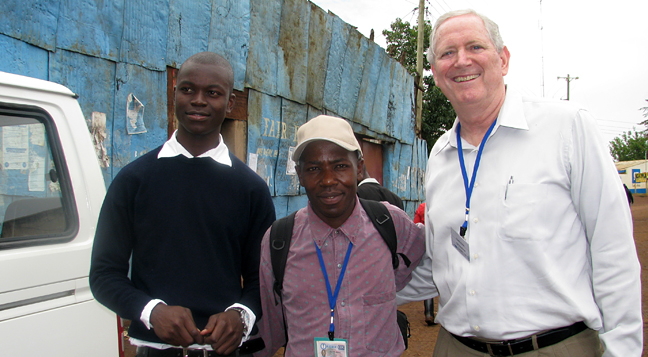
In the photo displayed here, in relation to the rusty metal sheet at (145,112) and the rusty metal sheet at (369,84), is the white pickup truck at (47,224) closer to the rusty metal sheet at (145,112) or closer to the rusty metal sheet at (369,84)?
the rusty metal sheet at (145,112)

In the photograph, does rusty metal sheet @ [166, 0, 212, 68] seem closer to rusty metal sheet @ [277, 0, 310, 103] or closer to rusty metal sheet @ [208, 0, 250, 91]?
rusty metal sheet @ [208, 0, 250, 91]

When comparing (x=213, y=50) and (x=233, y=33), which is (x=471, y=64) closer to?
(x=213, y=50)

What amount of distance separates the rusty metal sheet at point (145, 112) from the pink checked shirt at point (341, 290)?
2487mm

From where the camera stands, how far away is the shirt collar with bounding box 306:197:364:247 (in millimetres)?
1821

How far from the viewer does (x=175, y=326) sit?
149cm

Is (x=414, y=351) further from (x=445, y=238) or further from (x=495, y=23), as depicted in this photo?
(x=495, y=23)

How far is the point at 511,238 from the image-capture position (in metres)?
1.56

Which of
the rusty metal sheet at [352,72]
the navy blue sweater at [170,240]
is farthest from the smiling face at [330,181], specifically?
the rusty metal sheet at [352,72]

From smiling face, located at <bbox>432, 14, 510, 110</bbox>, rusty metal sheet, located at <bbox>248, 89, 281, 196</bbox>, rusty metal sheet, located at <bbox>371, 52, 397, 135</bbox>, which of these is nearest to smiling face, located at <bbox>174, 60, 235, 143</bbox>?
smiling face, located at <bbox>432, 14, 510, 110</bbox>

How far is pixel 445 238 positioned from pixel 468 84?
2.13 ft

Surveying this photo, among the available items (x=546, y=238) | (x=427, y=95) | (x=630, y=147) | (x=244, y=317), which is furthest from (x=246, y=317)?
(x=630, y=147)

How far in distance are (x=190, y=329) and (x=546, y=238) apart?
52.0 inches

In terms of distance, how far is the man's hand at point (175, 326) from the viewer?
1.48 m

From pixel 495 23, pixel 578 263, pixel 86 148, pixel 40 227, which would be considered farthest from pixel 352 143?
pixel 40 227
